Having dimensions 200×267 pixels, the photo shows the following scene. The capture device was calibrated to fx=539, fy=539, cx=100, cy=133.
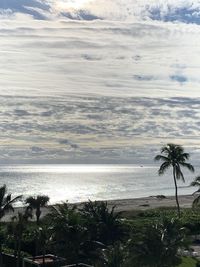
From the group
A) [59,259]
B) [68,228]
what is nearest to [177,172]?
[59,259]

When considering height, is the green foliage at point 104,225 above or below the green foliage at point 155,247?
above

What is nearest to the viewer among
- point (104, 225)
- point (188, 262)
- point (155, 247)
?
point (155, 247)

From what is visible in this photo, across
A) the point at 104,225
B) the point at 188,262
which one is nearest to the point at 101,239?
the point at 104,225

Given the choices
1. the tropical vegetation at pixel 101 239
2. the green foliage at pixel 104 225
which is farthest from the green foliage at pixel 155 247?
the green foliage at pixel 104 225

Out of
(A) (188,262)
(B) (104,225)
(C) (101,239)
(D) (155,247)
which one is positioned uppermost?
(B) (104,225)

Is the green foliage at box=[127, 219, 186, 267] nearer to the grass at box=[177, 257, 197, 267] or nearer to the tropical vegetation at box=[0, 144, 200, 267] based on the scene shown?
the tropical vegetation at box=[0, 144, 200, 267]

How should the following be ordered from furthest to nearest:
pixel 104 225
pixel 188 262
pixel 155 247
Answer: pixel 188 262 → pixel 104 225 → pixel 155 247

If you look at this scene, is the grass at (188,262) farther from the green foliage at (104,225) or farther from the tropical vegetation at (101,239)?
the green foliage at (104,225)

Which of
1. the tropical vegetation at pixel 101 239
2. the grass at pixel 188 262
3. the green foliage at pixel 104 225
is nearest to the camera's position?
the tropical vegetation at pixel 101 239

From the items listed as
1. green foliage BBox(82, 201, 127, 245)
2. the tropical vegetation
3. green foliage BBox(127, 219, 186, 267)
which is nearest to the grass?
the tropical vegetation

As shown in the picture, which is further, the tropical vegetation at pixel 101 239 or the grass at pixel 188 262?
the grass at pixel 188 262

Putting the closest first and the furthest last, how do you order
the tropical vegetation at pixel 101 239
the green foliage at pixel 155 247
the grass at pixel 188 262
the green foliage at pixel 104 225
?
the green foliage at pixel 155 247
the tropical vegetation at pixel 101 239
the green foliage at pixel 104 225
the grass at pixel 188 262

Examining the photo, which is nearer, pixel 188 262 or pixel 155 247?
pixel 155 247

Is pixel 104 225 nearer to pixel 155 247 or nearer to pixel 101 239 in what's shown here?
pixel 101 239
